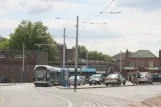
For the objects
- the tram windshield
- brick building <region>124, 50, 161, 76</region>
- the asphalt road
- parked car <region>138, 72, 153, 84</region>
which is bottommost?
the asphalt road

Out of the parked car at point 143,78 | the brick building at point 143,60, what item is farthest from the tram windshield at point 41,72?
the brick building at point 143,60

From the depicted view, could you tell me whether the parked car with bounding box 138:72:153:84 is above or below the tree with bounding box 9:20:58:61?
below

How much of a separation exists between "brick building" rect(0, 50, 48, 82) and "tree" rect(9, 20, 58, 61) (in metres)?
15.8

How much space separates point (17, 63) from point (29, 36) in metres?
19.8

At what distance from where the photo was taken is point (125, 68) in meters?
137

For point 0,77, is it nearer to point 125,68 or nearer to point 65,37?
point 65,37

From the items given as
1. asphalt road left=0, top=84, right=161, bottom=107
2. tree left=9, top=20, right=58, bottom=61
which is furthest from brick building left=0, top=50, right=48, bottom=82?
asphalt road left=0, top=84, right=161, bottom=107

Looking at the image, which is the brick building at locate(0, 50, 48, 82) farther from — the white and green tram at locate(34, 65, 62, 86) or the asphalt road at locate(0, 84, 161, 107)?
the asphalt road at locate(0, 84, 161, 107)

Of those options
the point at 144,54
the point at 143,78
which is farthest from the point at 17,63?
the point at 144,54

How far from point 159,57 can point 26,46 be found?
5153cm

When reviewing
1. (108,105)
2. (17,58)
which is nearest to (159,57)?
(17,58)

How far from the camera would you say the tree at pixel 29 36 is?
118 m

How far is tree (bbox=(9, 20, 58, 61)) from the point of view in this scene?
11769 centimetres

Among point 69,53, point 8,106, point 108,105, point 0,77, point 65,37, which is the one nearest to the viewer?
point 8,106
